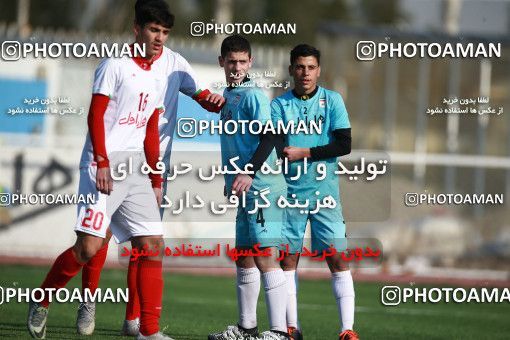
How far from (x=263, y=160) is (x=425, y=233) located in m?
13.3

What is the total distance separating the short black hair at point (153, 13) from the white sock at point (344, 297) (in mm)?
2172

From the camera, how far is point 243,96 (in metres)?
8.23

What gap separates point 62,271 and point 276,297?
4.88ft

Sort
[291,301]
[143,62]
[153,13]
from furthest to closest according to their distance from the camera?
[291,301]
[143,62]
[153,13]

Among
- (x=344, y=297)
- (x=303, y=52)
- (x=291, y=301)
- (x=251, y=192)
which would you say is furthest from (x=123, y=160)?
(x=344, y=297)

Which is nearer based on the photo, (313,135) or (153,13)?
(153,13)

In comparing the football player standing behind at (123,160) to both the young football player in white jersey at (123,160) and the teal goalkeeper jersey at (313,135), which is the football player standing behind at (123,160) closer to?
the young football player in white jersey at (123,160)

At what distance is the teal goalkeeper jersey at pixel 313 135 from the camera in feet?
27.3

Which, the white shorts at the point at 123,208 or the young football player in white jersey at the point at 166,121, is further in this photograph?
the young football player in white jersey at the point at 166,121

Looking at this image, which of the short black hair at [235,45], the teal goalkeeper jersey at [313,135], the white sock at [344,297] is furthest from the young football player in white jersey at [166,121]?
the white sock at [344,297]

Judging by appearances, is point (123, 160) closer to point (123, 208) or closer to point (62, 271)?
point (123, 208)

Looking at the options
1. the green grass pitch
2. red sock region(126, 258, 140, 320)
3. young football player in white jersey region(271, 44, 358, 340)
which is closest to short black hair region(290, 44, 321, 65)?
young football player in white jersey region(271, 44, 358, 340)

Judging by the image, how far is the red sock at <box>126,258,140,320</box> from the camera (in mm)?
8672

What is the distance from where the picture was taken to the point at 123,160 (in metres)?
7.87
